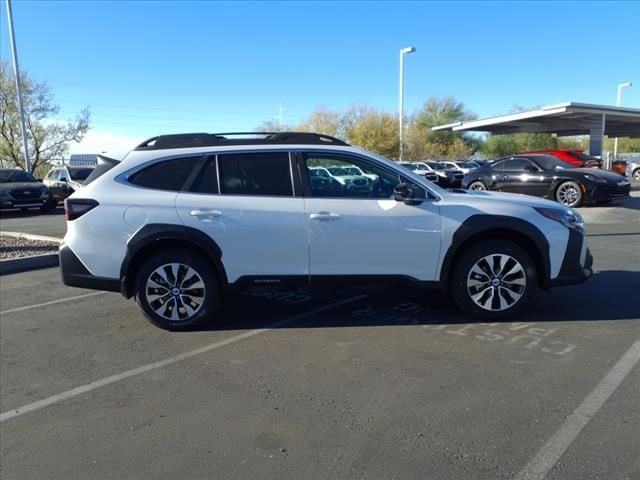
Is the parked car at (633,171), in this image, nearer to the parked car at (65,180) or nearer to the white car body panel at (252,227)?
the parked car at (65,180)

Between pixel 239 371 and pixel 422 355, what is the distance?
1500mm

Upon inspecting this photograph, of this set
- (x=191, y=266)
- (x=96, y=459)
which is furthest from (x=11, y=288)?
(x=96, y=459)

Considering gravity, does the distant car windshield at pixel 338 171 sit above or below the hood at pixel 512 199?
above

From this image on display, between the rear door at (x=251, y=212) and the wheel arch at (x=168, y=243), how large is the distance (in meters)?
0.06

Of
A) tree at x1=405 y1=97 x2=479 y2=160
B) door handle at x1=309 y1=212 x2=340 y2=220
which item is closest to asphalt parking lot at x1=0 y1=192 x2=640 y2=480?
door handle at x1=309 y1=212 x2=340 y2=220

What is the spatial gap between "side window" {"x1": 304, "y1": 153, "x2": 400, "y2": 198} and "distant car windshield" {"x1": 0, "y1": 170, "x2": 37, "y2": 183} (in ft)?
58.6

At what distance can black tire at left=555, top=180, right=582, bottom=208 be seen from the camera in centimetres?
1425

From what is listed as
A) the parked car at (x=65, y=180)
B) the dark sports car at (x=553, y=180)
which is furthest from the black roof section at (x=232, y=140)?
the parked car at (x=65, y=180)

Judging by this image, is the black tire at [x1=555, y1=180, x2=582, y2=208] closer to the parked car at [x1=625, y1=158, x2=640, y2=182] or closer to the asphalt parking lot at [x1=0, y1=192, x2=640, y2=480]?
the asphalt parking lot at [x1=0, y1=192, x2=640, y2=480]

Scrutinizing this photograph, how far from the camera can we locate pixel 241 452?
9.77ft

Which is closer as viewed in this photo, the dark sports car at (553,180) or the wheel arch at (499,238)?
the wheel arch at (499,238)

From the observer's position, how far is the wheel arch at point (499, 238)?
16.0 feet

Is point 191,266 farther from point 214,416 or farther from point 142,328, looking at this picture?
point 214,416

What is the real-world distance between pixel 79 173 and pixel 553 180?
17702 millimetres
